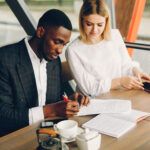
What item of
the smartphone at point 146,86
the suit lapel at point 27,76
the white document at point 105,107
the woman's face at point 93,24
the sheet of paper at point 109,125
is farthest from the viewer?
the woman's face at point 93,24

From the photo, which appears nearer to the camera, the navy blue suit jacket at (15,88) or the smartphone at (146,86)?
the navy blue suit jacket at (15,88)

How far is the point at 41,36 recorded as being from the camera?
196 cm

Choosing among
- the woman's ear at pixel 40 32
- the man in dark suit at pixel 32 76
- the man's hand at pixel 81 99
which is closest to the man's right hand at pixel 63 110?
the man in dark suit at pixel 32 76

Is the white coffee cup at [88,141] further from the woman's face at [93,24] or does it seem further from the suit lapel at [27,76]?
the woman's face at [93,24]

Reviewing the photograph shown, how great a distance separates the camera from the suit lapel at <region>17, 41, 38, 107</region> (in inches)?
77.3

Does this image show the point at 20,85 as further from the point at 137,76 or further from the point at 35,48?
the point at 137,76

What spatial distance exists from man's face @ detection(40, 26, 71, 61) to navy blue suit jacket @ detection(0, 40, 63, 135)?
0.12 m

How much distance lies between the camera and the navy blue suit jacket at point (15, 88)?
1.81m

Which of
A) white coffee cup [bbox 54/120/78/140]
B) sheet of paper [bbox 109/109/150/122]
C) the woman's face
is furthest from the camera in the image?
the woman's face

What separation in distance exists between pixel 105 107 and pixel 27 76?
52 cm

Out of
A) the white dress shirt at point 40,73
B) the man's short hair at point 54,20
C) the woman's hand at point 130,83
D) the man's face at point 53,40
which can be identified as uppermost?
the man's short hair at point 54,20

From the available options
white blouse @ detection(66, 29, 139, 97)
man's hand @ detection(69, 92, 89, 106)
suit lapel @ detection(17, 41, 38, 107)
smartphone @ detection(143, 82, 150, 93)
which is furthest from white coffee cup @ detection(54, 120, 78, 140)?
smartphone @ detection(143, 82, 150, 93)

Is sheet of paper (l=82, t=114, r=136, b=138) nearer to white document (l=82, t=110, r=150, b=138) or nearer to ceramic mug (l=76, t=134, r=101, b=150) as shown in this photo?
white document (l=82, t=110, r=150, b=138)

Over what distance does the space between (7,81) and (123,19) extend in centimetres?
252
